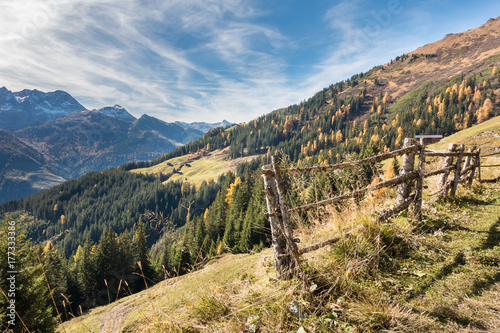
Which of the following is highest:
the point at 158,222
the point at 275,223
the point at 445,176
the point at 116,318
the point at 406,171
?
the point at 406,171

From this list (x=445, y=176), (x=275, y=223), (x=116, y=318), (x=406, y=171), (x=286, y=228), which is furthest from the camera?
(x=116, y=318)

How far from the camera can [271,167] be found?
14.8 feet

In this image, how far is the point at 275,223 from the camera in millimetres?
4355

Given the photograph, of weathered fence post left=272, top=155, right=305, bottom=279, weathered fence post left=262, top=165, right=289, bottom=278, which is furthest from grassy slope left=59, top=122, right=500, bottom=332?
weathered fence post left=262, top=165, right=289, bottom=278

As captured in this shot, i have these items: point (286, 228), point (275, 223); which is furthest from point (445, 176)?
point (275, 223)

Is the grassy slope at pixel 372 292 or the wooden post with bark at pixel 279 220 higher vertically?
the wooden post with bark at pixel 279 220

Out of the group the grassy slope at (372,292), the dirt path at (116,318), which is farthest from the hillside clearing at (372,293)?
the dirt path at (116,318)

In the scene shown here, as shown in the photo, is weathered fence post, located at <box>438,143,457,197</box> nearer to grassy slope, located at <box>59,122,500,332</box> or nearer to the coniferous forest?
grassy slope, located at <box>59,122,500,332</box>

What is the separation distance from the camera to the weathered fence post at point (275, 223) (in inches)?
171

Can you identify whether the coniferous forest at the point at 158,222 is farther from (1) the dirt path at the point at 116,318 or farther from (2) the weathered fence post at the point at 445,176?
(2) the weathered fence post at the point at 445,176

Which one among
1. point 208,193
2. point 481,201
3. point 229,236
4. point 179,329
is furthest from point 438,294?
point 208,193

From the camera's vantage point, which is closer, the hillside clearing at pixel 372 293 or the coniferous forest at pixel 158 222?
the hillside clearing at pixel 372 293

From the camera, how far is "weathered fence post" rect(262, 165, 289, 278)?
4.35m

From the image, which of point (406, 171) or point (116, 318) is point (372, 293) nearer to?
point (406, 171)
